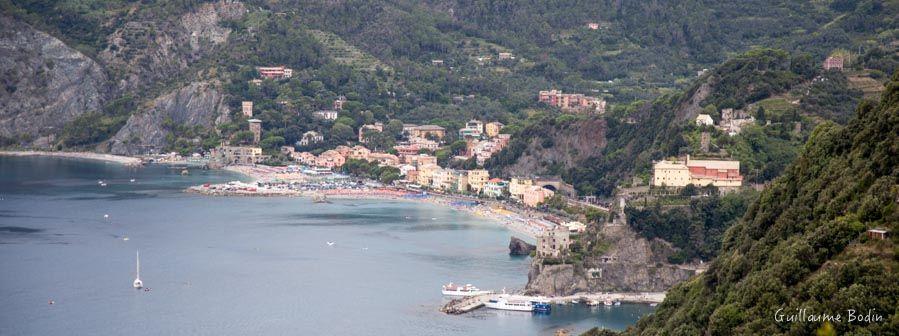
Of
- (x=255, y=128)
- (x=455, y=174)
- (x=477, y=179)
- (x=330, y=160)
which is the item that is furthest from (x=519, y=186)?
(x=255, y=128)

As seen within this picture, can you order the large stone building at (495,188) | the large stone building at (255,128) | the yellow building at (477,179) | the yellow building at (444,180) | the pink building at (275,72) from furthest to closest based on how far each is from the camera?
the pink building at (275,72) → the large stone building at (255,128) → the yellow building at (444,180) → the yellow building at (477,179) → the large stone building at (495,188)

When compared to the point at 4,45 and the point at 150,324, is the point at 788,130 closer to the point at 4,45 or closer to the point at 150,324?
the point at 150,324

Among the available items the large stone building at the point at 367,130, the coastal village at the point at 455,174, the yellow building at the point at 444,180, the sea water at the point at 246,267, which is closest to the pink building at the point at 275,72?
the coastal village at the point at 455,174

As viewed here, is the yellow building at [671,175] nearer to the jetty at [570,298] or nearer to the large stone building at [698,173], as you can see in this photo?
the large stone building at [698,173]

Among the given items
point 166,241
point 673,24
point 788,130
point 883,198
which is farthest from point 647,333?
point 673,24

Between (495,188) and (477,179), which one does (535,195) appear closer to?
(495,188)

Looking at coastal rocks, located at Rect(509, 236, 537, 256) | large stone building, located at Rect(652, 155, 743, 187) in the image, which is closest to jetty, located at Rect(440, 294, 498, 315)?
coastal rocks, located at Rect(509, 236, 537, 256)

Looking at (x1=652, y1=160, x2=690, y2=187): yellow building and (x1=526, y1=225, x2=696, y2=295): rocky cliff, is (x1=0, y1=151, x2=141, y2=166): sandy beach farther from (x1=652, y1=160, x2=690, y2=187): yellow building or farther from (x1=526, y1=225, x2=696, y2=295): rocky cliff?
(x1=526, y1=225, x2=696, y2=295): rocky cliff
